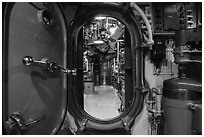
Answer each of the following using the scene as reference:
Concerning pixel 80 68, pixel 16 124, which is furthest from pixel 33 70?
pixel 80 68

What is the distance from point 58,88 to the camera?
992 millimetres

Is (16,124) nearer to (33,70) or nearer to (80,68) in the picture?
(33,70)

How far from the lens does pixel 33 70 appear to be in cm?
78

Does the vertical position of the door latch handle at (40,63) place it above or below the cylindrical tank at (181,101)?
above

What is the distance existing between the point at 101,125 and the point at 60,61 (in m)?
0.79

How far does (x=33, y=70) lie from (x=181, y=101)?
0.95m

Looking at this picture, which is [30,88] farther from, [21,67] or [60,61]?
[60,61]

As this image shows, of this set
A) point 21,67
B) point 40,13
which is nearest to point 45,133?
point 21,67

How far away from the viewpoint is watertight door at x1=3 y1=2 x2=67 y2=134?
25.6 inches

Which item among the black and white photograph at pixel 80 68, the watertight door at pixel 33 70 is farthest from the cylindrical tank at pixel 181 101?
the watertight door at pixel 33 70

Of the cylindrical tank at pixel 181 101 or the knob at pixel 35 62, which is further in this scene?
the cylindrical tank at pixel 181 101

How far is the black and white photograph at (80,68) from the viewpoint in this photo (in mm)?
685

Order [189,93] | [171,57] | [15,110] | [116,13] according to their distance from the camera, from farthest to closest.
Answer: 1. [116,13]
2. [171,57]
3. [189,93]
4. [15,110]

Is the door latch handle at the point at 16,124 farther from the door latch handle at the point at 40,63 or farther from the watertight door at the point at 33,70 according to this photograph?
the door latch handle at the point at 40,63
